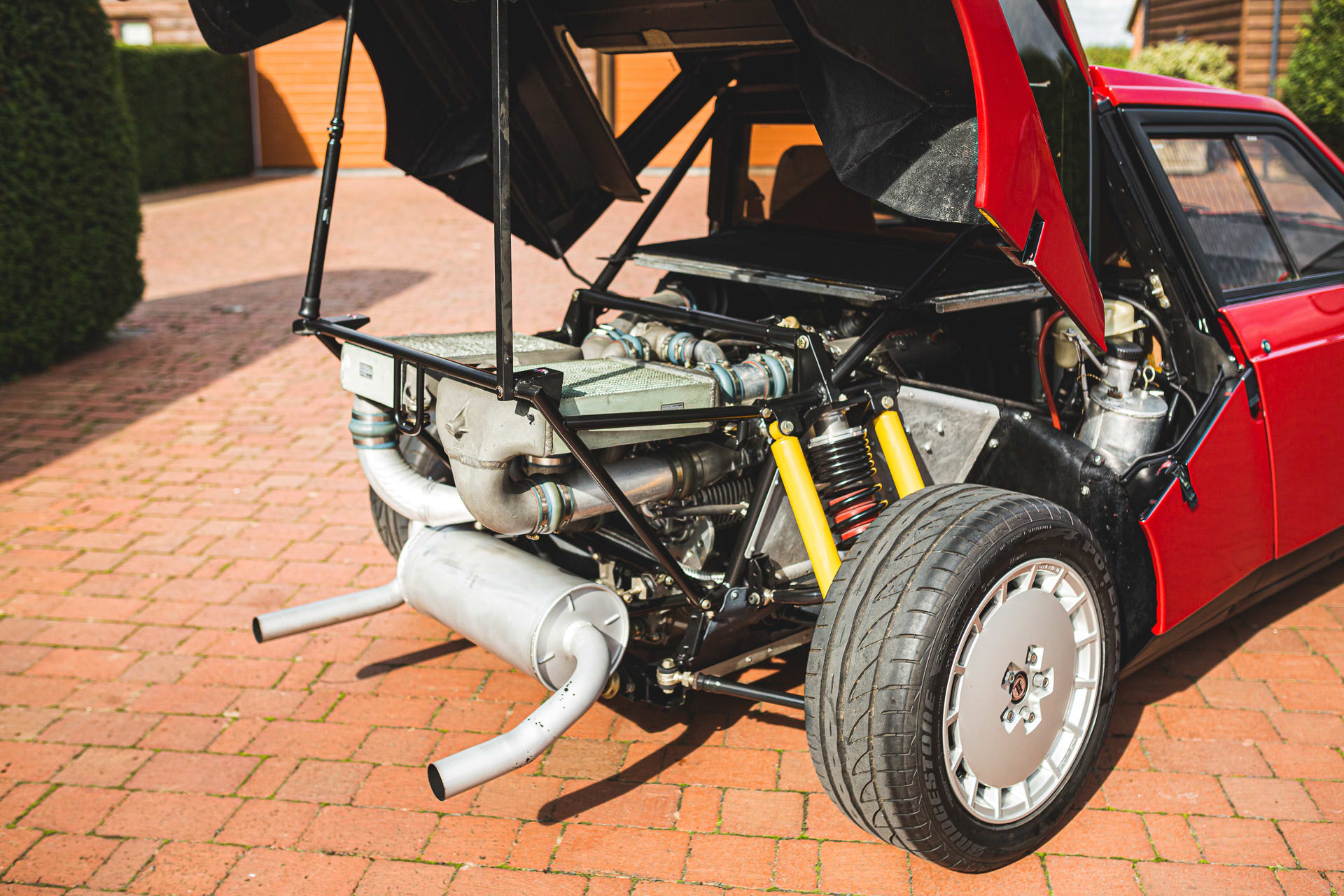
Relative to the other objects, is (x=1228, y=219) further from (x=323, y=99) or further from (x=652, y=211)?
(x=323, y=99)

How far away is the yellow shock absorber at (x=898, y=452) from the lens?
3.06 m

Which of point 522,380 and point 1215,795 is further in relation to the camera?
point 1215,795

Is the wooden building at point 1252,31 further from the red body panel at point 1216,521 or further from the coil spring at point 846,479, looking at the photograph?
the coil spring at point 846,479

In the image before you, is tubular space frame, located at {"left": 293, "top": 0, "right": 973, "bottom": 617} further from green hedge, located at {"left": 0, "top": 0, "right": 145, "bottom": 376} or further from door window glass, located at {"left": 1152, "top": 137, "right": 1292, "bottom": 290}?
green hedge, located at {"left": 0, "top": 0, "right": 145, "bottom": 376}

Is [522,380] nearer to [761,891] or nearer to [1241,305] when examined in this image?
[761,891]

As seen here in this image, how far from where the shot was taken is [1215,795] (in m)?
3.10

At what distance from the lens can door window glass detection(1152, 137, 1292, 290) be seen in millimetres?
3766

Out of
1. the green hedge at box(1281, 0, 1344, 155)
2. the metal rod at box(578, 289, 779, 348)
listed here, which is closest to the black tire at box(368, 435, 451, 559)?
the metal rod at box(578, 289, 779, 348)

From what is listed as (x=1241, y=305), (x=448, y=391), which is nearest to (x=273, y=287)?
(x=448, y=391)

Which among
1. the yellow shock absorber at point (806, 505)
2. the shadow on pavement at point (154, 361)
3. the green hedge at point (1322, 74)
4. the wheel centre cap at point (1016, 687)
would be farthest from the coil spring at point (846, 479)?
the green hedge at point (1322, 74)

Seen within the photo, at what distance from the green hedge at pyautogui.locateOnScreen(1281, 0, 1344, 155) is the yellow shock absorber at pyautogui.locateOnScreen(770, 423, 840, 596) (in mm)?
11691

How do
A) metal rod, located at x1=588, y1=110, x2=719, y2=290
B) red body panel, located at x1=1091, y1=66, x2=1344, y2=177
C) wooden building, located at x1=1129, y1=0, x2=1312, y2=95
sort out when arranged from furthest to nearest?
wooden building, located at x1=1129, y1=0, x2=1312, y2=95 < metal rod, located at x1=588, y1=110, x2=719, y2=290 < red body panel, located at x1=1091, y1=66, x2=1344, y2=177

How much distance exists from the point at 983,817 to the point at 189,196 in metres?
16.9

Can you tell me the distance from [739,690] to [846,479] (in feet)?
2.11
